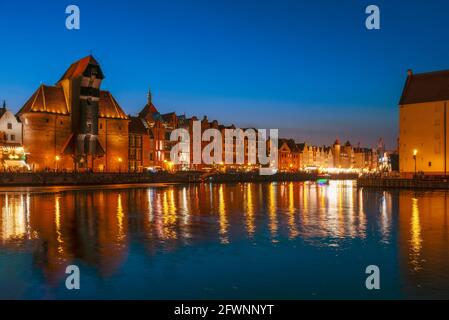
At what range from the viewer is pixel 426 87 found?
6788 cm

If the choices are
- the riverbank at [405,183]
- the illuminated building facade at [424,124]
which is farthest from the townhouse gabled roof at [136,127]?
the illuminated building facade at [424,124]

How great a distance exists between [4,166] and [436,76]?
68981 mm

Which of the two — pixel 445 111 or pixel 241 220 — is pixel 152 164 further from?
pixel 241 220

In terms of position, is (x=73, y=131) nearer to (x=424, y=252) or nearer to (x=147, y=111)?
(x=147, y=111)

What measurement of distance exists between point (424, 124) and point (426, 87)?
5727 millimetres

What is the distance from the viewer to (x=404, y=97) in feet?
230

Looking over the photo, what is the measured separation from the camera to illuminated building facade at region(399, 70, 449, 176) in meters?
65.2

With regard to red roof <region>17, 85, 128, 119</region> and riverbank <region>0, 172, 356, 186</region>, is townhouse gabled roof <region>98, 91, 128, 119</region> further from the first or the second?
riverbank <region>0, 172, 356, 186</region>

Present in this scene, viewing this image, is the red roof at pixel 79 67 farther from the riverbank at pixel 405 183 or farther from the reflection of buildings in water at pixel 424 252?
the reflection of buildings in water at pixel 424 252

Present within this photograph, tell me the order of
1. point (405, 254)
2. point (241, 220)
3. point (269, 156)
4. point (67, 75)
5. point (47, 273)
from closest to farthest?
1. point (47, 273)
2. point (405, 254)
3. point (241, 220)
4. point (67, 75)
5. point (269, 156)

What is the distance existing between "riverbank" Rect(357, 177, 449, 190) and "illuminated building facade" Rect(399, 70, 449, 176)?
158 inches

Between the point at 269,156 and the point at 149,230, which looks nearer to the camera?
the point at 149,230

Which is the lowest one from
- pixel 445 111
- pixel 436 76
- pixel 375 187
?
pixel 375 187
